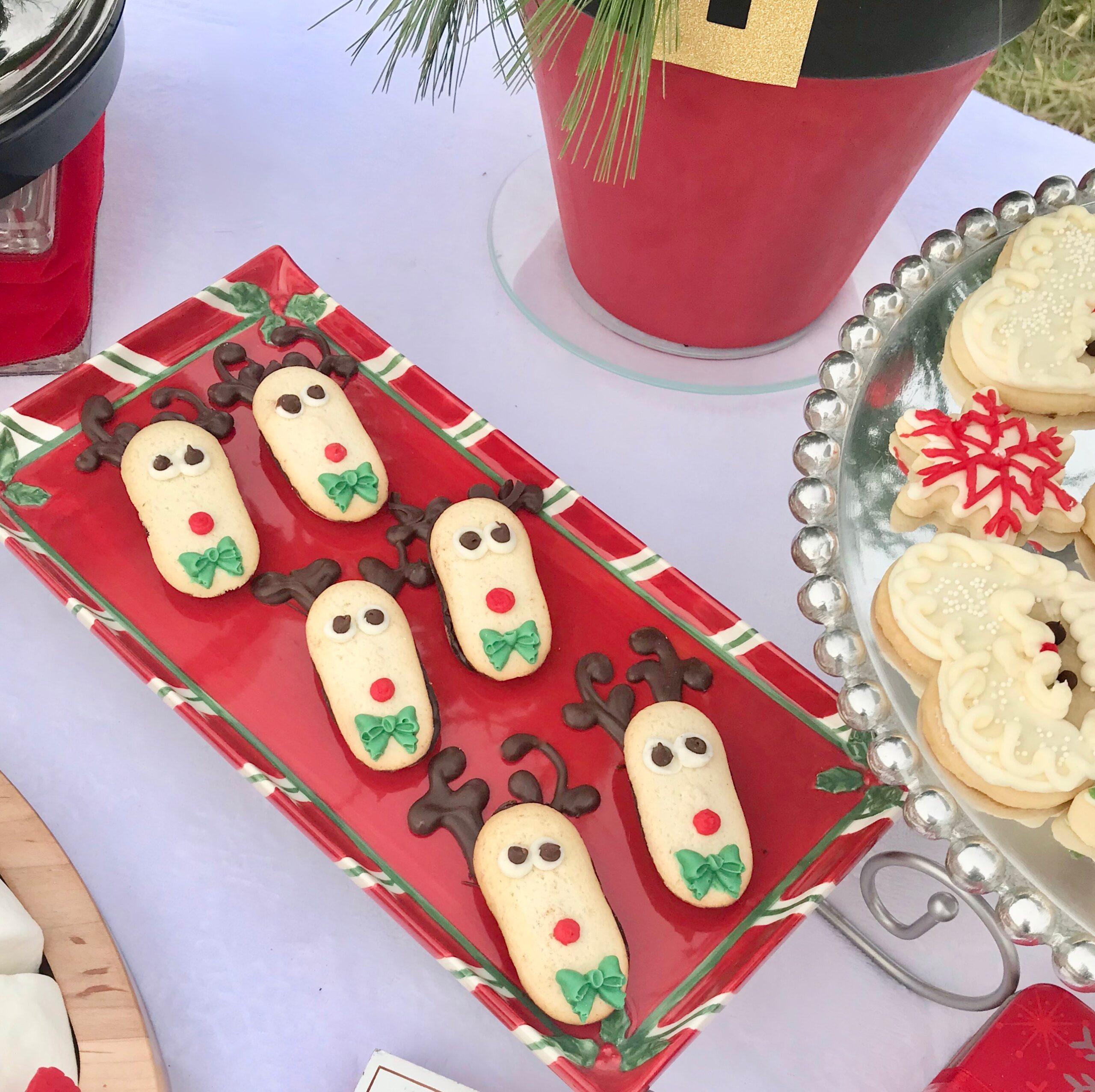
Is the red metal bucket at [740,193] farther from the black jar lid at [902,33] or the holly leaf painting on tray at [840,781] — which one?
the holly leaf painting on tray at [840,781]

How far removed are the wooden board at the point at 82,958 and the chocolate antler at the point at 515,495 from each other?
33 cm

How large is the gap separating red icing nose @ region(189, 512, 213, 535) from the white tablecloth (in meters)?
0.11

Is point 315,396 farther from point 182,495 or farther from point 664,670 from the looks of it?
point 664,670

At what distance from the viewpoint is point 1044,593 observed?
53cm

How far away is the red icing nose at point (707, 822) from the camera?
0.59 m

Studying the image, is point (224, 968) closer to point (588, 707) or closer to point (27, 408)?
point (588, 707)

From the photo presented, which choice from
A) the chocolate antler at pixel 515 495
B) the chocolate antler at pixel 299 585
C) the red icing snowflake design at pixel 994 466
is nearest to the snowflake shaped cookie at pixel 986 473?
the red icing snowflake design at pixel 994 466

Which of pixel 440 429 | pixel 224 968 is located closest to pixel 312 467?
pixel 440 429

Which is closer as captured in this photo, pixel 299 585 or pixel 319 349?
pixel 299 585

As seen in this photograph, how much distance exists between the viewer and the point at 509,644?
66cm

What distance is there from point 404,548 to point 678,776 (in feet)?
0.80

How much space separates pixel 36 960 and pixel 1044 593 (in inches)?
20.3

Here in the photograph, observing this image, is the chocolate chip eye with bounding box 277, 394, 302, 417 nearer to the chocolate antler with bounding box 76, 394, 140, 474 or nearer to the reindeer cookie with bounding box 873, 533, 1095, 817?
the chocolate antler with bounding box 76, 394, 140, 474

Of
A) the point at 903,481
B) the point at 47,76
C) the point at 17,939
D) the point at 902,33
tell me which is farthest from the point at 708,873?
the point at 47,76
